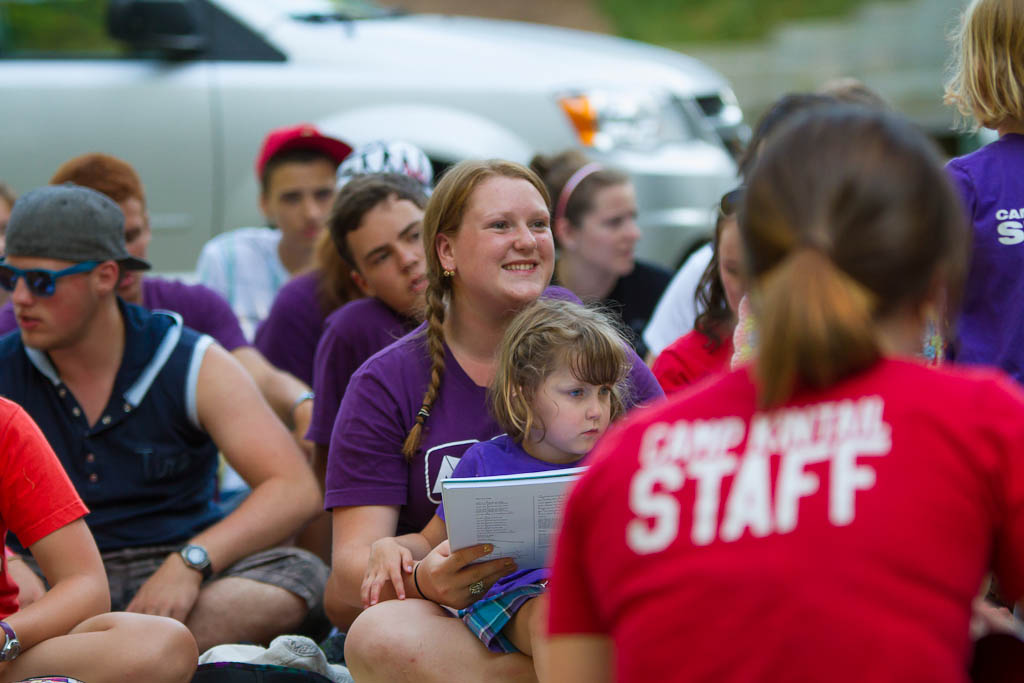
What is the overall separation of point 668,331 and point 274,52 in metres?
2.62

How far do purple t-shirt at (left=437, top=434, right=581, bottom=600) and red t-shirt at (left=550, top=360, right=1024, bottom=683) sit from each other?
3.72 feet

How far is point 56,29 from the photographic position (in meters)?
5.84

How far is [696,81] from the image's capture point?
6.38 metres

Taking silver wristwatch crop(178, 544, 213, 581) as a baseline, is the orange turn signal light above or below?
above

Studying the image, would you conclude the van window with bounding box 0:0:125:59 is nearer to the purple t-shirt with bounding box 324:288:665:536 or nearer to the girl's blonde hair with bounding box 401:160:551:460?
the girl's blonde hair with bounding box 401:160:551:460

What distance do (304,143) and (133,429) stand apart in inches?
73.2

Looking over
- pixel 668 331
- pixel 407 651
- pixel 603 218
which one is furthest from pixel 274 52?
pixel 407 651

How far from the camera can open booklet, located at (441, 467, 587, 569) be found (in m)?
2.36

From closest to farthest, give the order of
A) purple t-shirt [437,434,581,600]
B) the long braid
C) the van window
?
purple t-shirt [437,434,581,600], the long braid, the van window

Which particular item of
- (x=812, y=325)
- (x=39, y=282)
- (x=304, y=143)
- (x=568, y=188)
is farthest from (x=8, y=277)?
(x=812, y=325)

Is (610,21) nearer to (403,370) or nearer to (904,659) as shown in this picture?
(403,370)

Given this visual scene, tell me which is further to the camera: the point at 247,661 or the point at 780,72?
the point at 780,72

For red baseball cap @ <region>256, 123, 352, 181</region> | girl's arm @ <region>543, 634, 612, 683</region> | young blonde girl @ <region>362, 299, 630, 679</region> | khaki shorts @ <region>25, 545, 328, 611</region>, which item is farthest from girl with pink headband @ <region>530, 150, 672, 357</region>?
girl's arm @ <region>543, 634, 612, 683</region>

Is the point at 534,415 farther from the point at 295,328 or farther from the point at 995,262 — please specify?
the point at 295,328
